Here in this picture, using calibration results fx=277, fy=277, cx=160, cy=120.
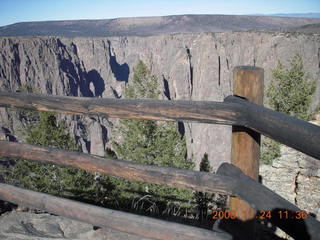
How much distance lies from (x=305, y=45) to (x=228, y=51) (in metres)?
20.0

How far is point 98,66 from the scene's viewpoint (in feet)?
365

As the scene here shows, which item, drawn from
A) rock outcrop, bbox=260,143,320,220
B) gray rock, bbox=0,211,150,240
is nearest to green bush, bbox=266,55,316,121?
rock outcrop, bbox=260,143,320,220

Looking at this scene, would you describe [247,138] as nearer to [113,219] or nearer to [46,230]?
[113,219]

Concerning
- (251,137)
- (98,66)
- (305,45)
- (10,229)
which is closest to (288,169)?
(251,137)

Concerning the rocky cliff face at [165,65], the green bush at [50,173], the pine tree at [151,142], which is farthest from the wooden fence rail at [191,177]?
the rocky cliff face at [165,65]

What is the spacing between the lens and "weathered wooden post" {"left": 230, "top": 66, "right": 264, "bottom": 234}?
1.81m

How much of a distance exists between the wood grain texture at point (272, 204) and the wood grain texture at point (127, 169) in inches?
Result: 2.8

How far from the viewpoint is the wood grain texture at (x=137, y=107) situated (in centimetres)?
185

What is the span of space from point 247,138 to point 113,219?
129cm

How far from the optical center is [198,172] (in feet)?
6.66

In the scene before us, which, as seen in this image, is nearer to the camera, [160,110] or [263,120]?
[263,120]

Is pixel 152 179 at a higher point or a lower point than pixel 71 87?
higher

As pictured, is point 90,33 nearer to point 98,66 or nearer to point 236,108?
point 98,66

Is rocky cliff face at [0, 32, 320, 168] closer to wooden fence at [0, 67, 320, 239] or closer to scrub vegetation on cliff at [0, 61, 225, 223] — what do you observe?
scrub vegetation on cliff at [0, 61, 225, 223]
